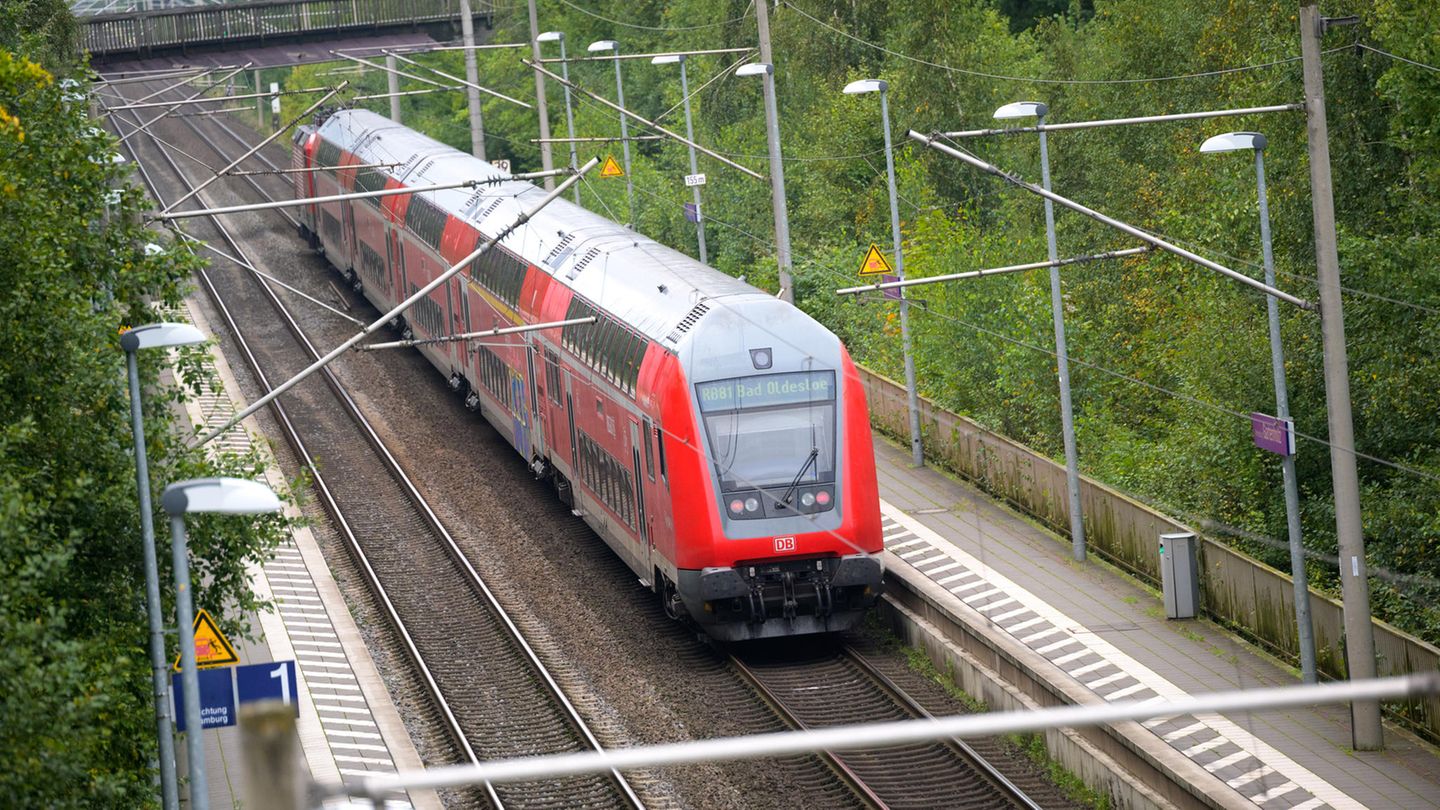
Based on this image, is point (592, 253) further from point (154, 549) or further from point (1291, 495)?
point (154, 549)

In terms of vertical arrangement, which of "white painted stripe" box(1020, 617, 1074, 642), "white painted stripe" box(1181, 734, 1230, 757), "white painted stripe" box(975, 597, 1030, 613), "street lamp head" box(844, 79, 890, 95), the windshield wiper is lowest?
"white painted stripe" box(1181, 734, 1230, 757)

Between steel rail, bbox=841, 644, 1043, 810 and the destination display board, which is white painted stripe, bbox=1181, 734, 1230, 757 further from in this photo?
the destination display board

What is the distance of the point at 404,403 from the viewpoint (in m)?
37.0

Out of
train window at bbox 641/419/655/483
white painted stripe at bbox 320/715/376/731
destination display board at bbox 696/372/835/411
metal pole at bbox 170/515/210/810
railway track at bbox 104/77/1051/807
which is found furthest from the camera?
train window at bbox 641/419/655/483

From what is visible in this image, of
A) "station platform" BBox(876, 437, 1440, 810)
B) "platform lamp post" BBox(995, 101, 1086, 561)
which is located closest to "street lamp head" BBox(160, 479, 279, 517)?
"station platform" BBox(876, 437, 1440, 810)

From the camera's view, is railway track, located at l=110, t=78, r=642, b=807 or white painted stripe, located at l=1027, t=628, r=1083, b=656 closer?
railway track, located at l=110, t=78, r=642, b=807

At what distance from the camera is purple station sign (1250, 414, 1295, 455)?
19016 millimetres

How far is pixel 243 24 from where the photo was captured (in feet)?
Result: 155

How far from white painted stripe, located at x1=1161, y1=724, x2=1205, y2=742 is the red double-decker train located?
421 cm

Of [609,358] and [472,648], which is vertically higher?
[609,358]

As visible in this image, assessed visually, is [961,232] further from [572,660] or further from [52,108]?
[52,108]

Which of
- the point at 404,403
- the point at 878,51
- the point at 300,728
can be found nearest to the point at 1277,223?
the point at 300,728

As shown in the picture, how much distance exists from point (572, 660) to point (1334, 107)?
41.5 feet

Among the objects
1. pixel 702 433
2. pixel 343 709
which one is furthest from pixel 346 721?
pixel 702 433
